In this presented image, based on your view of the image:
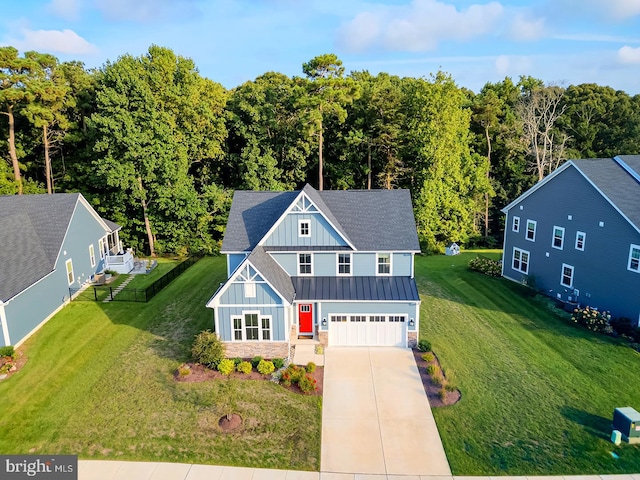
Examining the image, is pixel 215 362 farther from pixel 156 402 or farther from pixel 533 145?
pixel 533 145

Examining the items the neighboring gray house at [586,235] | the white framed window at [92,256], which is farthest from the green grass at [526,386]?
the white framed window at [92,256]

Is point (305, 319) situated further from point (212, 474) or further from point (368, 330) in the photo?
point (212, 474)

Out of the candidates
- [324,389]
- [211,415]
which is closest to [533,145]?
[324,389]

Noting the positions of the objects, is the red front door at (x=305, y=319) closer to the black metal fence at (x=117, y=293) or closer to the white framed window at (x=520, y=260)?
the black metal fence at (x=117, y=293)

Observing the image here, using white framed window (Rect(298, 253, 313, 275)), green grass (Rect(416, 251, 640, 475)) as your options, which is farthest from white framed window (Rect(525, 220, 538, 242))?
white framed window (Rect(298, 253, 313, 275))

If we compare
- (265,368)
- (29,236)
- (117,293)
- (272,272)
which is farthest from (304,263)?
(29,236)

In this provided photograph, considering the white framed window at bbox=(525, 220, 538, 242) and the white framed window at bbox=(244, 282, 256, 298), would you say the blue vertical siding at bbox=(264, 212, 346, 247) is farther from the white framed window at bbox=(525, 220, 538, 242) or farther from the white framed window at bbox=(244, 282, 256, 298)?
the white framed window at bbox=(525, 220, 538, 242)
